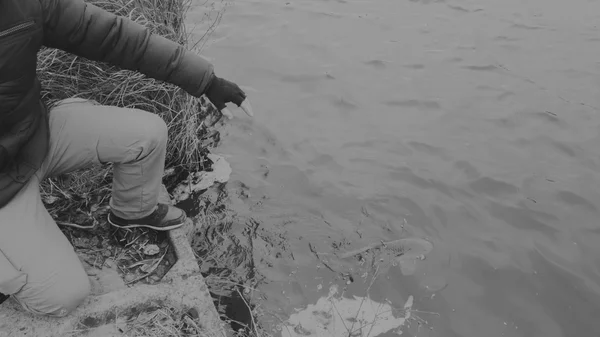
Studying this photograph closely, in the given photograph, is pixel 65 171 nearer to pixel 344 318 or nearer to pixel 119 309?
pixel 119 309

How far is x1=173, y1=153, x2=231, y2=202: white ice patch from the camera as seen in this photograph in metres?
4.28

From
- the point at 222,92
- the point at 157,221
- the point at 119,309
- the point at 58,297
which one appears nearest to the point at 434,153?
the point at 222,92

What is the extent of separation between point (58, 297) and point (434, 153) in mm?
3412

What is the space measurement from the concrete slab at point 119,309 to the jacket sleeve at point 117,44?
3.80 feet

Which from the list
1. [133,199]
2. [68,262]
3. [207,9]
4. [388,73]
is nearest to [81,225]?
[133,199]

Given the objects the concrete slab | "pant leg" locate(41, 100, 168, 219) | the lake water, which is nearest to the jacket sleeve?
"pant leg" locate(41, 100, 168, 219)

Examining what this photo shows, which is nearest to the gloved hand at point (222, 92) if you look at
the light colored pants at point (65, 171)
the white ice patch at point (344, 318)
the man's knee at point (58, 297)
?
the light colored pants at point (65, 171)

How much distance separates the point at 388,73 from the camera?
614 centimetres

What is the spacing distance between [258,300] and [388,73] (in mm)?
3546

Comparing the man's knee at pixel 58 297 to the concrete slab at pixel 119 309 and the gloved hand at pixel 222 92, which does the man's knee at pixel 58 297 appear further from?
the gloved hand at pixel 222 92

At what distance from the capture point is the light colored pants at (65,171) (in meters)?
2.70

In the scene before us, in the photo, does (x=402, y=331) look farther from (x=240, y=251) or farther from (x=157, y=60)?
(x=157, y=60)

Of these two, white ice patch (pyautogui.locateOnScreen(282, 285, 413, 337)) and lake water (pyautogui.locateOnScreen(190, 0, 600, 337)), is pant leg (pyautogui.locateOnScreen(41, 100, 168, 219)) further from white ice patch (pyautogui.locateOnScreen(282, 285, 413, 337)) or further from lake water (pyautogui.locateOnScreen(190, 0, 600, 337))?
white ice patch (pyautogui.locateOnScreen(282, 285, 413, 337))

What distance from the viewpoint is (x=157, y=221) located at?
3412 millimetres
